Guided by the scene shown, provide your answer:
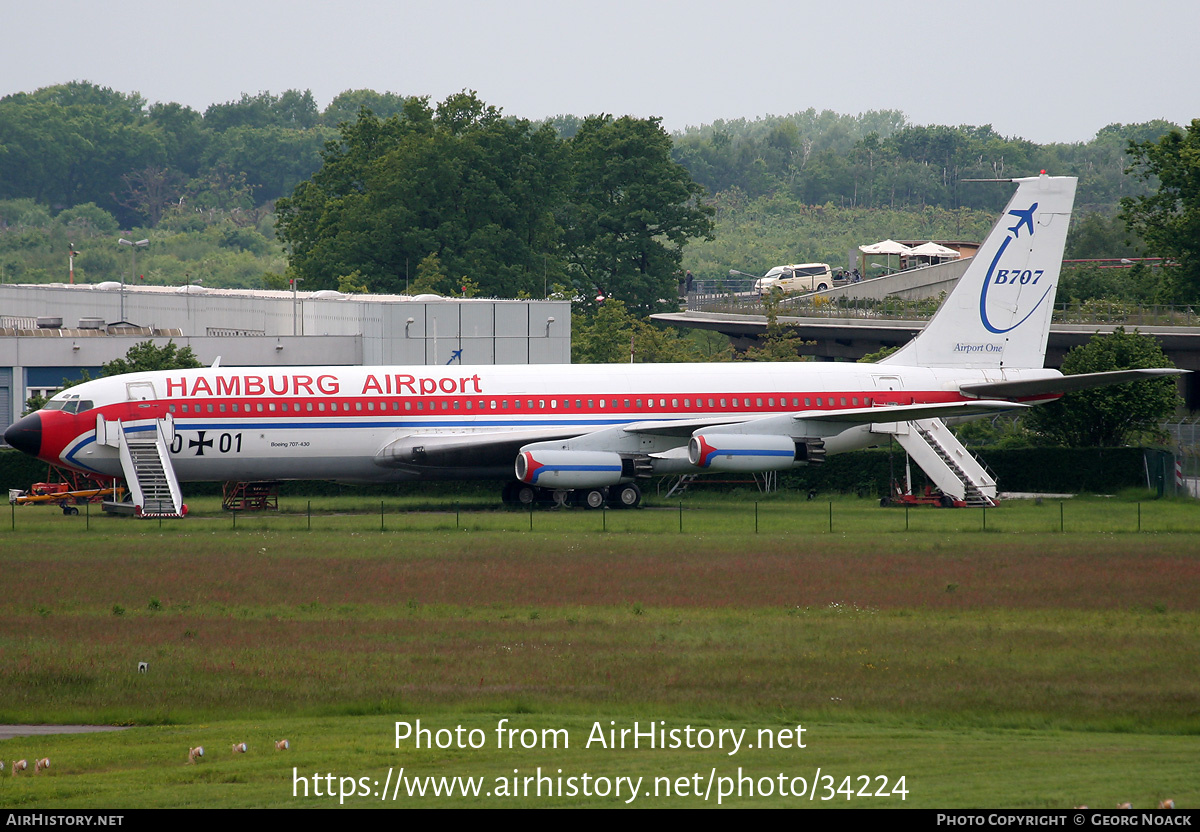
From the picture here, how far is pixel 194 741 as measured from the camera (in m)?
17.0

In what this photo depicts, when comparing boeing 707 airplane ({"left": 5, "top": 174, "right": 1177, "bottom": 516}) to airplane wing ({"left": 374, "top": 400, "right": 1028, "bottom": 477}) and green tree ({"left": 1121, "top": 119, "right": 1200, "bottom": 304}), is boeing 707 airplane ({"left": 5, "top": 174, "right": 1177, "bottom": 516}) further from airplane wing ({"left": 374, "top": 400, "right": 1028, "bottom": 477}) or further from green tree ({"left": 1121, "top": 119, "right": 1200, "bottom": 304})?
green tree ({"left": 1121, "top": 119, "right": 1200, "bottom": 304})

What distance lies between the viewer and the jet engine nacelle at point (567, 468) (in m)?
43.5

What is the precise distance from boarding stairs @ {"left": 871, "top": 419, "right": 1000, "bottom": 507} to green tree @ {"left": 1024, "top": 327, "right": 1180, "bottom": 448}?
652 centimetres

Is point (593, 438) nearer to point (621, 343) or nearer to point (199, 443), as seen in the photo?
point (199, 443)

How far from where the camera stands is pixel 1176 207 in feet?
266

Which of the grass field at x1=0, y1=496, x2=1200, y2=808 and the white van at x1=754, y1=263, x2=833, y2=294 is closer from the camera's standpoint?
the grass field at x1=0, y1=496, x2=1200, y2=808

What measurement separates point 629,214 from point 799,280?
16252 millimetres

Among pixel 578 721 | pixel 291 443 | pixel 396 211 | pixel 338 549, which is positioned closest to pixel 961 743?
pixel 578 721

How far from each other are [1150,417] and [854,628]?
1243 inches

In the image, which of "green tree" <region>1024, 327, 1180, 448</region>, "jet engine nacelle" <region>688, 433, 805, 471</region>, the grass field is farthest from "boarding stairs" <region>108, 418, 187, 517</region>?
"green tree" <region>1024, 327, 1180, 448</region>

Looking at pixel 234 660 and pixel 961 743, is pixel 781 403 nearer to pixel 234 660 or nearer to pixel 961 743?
pixel 234 660

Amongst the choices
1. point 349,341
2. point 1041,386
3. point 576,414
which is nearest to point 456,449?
point 576,414

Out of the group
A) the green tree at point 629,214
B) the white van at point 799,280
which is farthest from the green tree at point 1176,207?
the green tree at point 629,214

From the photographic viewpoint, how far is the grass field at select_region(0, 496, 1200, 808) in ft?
49.1
